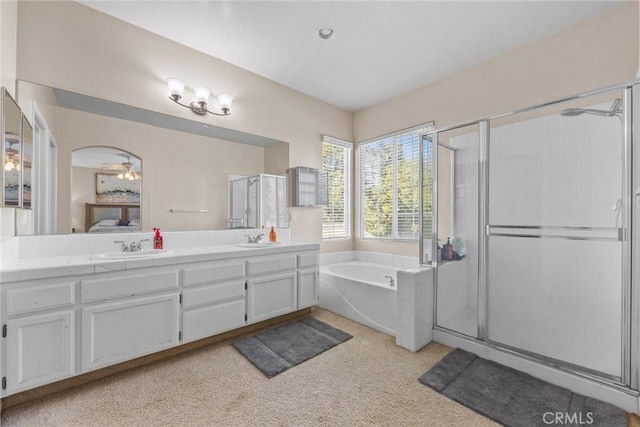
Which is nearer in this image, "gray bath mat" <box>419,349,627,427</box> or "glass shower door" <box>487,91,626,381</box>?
"gray bath mat" <box>419,349,627,427</box>

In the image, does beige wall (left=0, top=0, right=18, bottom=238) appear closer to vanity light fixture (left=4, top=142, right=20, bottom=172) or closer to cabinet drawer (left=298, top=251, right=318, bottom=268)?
vanity light fixture (left=4, top=142, right=20, bottom=172)

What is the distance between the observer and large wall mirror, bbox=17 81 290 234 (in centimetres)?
206

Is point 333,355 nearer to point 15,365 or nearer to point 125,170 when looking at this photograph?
point 15,365

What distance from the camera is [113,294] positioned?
70.6 inches

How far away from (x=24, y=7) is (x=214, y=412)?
3003 millimetres

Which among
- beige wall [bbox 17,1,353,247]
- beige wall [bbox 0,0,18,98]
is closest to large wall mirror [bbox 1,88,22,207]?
beige wall [bbox 0,0,18,98]

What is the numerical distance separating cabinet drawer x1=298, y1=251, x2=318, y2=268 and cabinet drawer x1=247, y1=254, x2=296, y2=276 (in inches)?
3.3

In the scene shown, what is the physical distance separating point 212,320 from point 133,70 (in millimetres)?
2245

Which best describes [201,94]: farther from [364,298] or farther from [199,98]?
[364,298]

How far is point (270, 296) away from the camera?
261 centimetres

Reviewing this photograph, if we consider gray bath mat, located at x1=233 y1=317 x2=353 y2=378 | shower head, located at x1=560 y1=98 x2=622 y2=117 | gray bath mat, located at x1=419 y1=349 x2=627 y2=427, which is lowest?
gray bath mat, located at x1=233 y1=317 x2=353 y2=378

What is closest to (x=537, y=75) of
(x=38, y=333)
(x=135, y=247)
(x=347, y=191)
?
(x=347, y=191)

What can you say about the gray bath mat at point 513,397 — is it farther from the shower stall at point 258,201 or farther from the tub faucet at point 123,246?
the tub faucet at point 123,246

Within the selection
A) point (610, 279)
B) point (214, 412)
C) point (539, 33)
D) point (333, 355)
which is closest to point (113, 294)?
point (214, 412)
